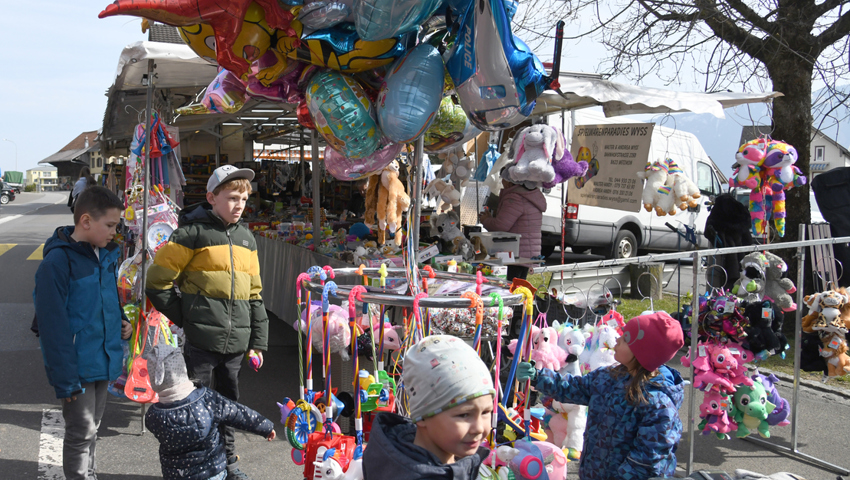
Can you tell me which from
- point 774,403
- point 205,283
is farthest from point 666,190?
point 205,283

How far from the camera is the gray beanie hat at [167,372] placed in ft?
8.87

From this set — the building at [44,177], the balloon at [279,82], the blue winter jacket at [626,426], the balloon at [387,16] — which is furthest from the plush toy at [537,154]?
the building at [44,177]

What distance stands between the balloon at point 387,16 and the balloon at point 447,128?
0.71 meters

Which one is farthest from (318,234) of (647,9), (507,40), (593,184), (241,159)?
(241,159)

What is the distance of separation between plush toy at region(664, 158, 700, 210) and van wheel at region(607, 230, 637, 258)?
222 inches

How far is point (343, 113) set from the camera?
274cm

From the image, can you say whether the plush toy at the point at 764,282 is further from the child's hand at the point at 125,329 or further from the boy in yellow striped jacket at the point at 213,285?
the child's hand at the point at 125,329

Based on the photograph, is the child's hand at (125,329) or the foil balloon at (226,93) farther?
the foil balloon at (226,93)

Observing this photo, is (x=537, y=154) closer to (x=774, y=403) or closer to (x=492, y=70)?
(x=774, y=403)

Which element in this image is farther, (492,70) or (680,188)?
(680,188)

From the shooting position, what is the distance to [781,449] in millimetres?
4383

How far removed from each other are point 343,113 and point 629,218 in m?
10.4

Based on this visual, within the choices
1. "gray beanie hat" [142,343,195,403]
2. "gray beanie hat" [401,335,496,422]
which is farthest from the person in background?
"gray beanie hat" [401,335,496,422]

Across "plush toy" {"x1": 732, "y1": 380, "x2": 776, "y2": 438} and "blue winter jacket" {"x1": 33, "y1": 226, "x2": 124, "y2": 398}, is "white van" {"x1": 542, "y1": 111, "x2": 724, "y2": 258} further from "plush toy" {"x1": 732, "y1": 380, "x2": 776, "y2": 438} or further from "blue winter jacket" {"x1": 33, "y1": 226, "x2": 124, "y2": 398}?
"blue winter jacket" {"x1": 33, "y1": 226, "x2": 124, "y2": 398}
